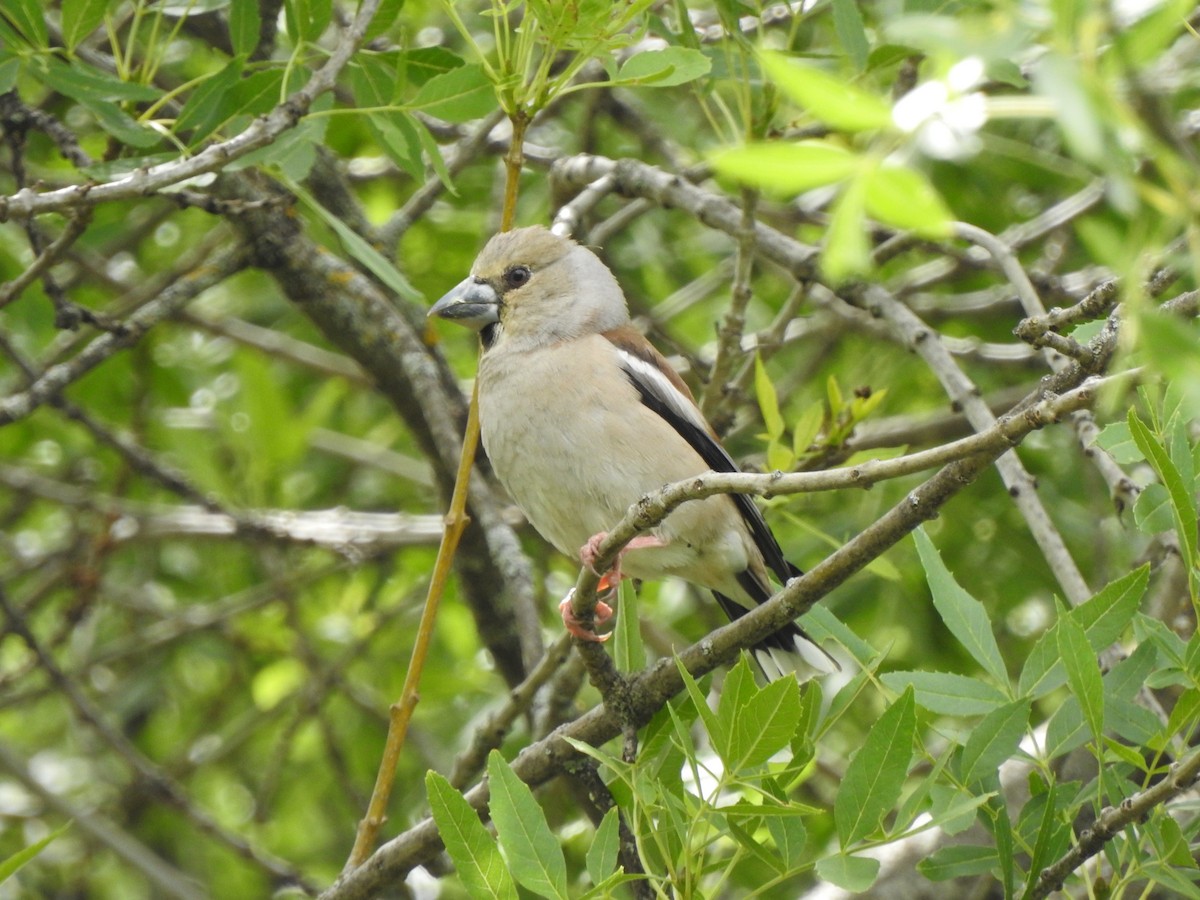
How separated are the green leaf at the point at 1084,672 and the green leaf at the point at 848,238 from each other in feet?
4.96

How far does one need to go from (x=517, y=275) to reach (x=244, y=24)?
156cm

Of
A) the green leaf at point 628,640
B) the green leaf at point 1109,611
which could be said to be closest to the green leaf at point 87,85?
the green leaf at point 628,640

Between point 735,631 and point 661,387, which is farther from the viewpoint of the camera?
point 661,387

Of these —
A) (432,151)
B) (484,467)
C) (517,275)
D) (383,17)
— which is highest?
(383,17)

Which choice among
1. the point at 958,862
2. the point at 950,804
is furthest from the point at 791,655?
the point at 950,804

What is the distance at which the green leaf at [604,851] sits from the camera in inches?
104

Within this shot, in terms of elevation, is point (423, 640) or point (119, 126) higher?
point (119, 126)

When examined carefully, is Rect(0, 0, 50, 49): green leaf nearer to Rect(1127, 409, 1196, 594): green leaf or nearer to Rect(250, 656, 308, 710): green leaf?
Rect(1127, 409, 1196, 594): green leaf

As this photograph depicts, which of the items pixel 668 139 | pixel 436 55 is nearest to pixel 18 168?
pixel 436 55

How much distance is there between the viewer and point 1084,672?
2.55 meters

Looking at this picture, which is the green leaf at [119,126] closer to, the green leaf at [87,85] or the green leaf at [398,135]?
the green leaf at [87,85]

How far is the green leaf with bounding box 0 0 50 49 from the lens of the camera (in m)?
3.43

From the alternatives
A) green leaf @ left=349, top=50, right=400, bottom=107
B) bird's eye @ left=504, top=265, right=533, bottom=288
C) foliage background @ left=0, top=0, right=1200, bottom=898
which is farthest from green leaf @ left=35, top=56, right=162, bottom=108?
bird's eye @ left=504, top=265, right=533, bottom=288

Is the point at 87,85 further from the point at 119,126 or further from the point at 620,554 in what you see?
the point at 620,554
